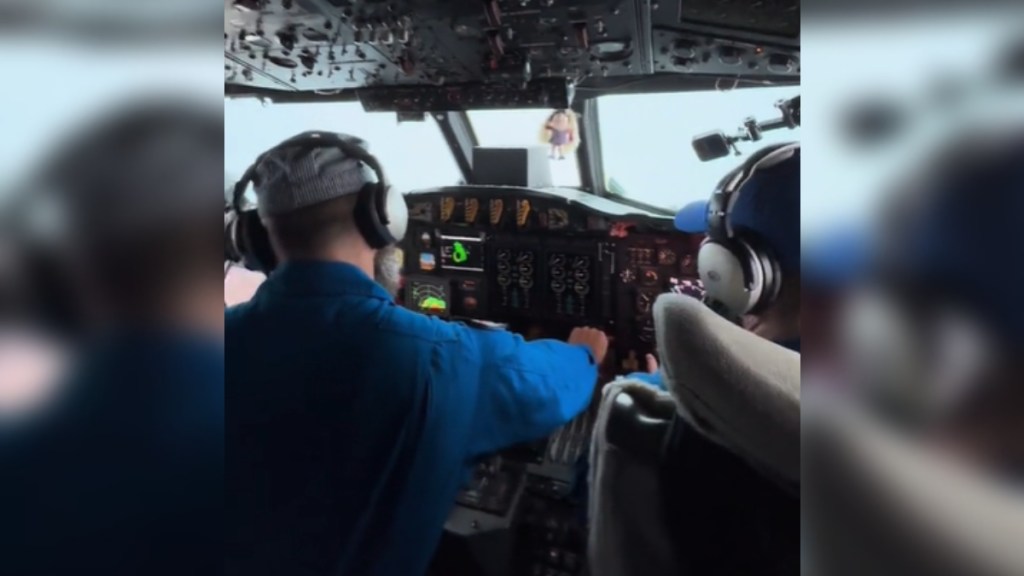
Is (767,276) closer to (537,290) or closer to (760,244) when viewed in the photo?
(760,244)

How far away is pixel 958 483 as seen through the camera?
477mm

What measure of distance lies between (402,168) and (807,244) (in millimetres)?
850

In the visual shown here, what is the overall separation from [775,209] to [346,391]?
2.30 ft

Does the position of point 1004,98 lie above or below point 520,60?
below

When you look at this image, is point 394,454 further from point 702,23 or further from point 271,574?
point 702,23

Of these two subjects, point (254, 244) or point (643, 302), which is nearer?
point (254, 244)

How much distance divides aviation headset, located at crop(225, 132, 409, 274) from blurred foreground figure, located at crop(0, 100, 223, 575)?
0.42m

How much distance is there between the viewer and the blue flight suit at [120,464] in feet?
1.99

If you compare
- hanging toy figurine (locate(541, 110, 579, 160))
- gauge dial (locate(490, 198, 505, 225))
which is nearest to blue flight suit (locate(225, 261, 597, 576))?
gauge dial (locate(490, 198, 505, 225))

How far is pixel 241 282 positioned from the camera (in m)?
1.10

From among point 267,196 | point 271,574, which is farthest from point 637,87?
point 271,574

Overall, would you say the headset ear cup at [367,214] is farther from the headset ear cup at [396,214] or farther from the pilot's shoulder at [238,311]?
the pilot's shoulder at [238,311]

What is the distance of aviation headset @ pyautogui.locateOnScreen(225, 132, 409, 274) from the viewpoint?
1077 mm

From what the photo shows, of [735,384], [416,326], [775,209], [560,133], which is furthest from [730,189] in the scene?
[560,133]
